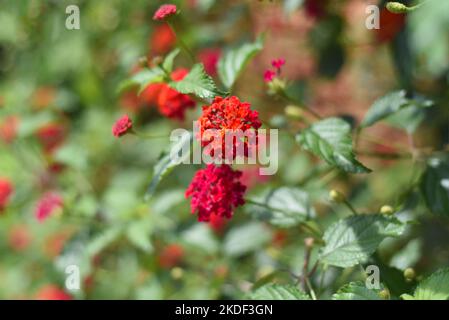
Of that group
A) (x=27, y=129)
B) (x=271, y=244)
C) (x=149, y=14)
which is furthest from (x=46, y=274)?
(x=149, y=14)

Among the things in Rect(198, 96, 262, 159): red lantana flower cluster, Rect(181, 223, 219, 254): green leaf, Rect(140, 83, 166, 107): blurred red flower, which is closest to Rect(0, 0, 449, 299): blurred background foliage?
Rect(181, 223, 219, 254): green leaf

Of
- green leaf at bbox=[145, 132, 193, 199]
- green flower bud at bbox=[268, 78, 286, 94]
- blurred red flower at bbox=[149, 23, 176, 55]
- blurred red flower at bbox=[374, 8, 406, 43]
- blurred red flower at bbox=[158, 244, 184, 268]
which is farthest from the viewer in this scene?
blurred red flower at bbox=[149, 23, 176, 55]

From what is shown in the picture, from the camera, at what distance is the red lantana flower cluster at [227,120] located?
3.70ft

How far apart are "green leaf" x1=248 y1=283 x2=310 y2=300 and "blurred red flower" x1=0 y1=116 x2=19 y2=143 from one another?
4.52 feet

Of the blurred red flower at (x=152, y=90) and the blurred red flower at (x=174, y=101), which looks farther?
the blurred red flower at (x=152, y=90)

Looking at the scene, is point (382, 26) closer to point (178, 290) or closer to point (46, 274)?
point (178, 290)

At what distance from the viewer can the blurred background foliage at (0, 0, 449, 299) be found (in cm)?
185

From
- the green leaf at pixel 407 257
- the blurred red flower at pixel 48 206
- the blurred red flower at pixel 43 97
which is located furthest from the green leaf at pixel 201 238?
the blurred red flower at pixel 43 97

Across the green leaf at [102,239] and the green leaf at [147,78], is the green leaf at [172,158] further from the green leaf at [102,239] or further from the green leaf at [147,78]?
the green leaf at [102,239]

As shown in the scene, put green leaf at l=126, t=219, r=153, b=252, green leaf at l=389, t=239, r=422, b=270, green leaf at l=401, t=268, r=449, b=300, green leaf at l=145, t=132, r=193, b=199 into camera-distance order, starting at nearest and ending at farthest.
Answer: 1. green leaf at l=401, t=268, r=449, b=300
2. green leaf at l=145, t=132, r=193, b=199
3. green leaf at l=389, t=239, r=422, b=270
4. green leaf at l=126, t=219, r=153, b=252

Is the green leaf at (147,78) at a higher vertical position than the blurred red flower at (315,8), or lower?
lower

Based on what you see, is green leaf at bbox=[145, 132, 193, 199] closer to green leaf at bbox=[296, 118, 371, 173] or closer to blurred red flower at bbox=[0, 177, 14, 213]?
green leaf at bbox=[296, 118, 371, 173]

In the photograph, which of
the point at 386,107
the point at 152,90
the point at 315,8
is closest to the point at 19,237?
the point at 152,90

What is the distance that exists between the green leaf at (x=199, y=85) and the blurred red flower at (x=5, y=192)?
103 cm
